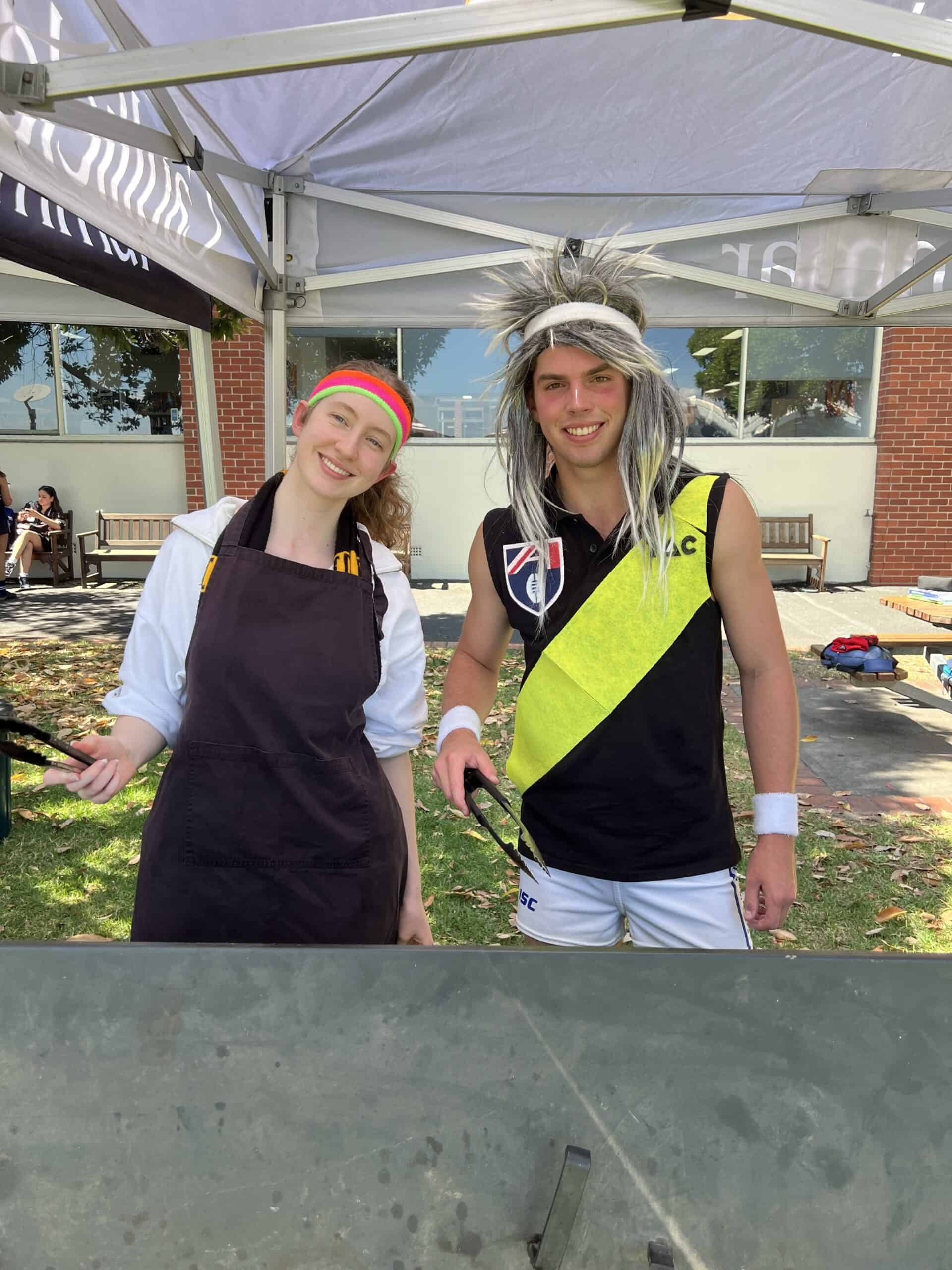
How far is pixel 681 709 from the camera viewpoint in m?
1.58

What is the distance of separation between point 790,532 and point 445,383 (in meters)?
4.70

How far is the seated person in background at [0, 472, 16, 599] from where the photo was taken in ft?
32.0

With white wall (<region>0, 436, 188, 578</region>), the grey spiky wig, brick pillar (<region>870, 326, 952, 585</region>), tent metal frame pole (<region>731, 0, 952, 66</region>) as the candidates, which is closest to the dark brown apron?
the grey spiky wig

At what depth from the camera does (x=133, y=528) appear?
11.0 m

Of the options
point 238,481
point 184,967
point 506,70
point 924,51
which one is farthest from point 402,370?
point 184,967

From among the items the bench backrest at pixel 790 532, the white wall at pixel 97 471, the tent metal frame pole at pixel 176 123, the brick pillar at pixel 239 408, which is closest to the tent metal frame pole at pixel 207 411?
the tent metal frame pole at pixel 176 123

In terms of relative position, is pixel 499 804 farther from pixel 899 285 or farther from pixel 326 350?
pixel 326 350

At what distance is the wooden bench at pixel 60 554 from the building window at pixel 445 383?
4.61 metres

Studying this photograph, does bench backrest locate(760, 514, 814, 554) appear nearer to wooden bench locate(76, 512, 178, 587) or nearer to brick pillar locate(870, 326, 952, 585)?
brick pillar locate(870, 326, 952, 585)

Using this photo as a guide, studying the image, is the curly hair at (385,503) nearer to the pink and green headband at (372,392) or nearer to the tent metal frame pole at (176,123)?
the pink and green headband at (372,392)

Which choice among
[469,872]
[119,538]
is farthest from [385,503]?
[119,538]

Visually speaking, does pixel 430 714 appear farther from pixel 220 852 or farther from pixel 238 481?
pixel 238 481

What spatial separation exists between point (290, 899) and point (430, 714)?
4512 mm

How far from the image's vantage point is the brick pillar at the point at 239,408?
1036 centimetres
